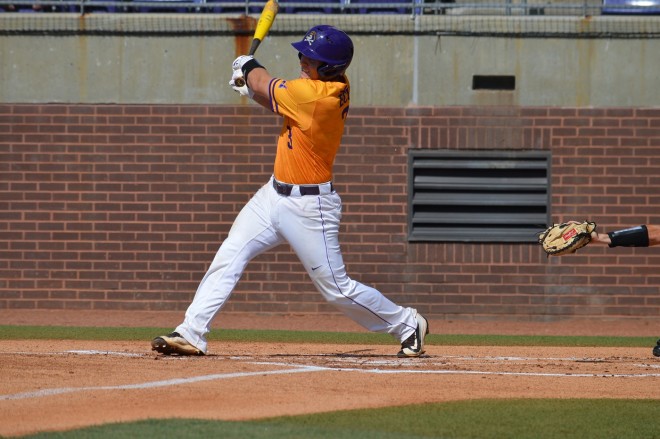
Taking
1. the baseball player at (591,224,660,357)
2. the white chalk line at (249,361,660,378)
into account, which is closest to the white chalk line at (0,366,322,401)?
the white chalk line at (249,361,660,378)

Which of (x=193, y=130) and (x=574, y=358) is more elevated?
(x=193, y=130)

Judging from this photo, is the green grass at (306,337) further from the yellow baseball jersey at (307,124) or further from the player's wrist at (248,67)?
the player's wrist at (248,67)

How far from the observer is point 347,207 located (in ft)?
49.4

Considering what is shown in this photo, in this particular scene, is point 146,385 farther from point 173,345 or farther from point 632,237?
point 632,237

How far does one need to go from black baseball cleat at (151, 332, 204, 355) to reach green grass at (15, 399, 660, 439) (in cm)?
234

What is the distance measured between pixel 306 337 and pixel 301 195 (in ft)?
13.0

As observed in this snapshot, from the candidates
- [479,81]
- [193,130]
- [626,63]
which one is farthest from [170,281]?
[626,63]

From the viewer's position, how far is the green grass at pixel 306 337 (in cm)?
1153

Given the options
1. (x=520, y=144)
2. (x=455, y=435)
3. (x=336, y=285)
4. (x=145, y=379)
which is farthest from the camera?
(x=520, y=144)

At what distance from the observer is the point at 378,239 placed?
15023 millimetres

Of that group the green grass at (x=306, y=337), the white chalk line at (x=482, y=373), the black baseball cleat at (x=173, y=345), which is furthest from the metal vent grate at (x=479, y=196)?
the black baseball cleat at (x=173, y=345)

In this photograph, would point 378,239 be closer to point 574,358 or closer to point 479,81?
point 479,81

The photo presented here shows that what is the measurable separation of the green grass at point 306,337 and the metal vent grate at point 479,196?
8.54ft

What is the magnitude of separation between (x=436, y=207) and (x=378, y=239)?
83 cm
